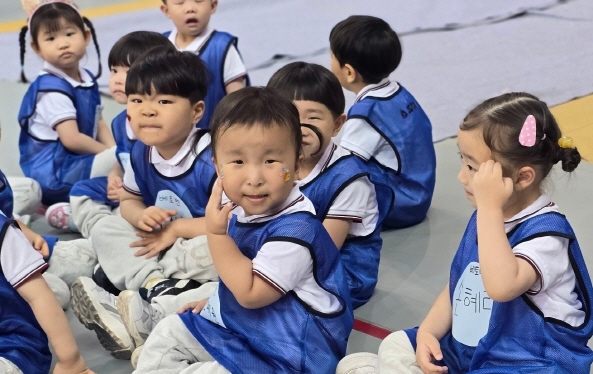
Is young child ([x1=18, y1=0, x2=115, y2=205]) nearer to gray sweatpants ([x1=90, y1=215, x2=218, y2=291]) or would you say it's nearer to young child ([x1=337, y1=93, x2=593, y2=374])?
gray sweatpants ([x1=90, y1=215, x2=218, y2=291])

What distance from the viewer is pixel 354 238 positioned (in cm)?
206

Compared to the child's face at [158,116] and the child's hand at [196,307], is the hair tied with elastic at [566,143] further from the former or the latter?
the child's face at [158,116]

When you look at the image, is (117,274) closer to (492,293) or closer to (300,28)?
(492,293)

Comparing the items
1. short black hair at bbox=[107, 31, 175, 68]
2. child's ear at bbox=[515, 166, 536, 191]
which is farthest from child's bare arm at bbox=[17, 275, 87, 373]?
short black hair at bbox=[107, 31, 175, 68]

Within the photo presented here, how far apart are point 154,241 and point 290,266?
73 centimetres

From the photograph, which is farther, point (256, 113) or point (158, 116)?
point (158, 116)

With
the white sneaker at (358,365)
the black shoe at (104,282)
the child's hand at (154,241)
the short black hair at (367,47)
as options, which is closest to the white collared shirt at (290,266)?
the white sneaker at (358,365)

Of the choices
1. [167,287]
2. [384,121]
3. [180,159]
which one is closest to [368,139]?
[384,121]

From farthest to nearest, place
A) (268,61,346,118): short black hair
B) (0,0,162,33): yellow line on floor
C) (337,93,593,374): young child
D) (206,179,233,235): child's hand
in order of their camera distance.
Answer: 1. (0,0,162,33): yellow line on floor
2. (268,61,346,118): short black hair
3. (206,179,233,235): child's hand
4. (337,93,593,374): young child

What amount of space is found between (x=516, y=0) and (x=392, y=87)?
2.76m

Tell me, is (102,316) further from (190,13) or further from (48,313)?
→ (190,13)

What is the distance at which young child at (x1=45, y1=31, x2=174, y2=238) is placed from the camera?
247 cm

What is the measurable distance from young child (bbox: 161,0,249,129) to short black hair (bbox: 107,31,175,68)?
346 millimetres

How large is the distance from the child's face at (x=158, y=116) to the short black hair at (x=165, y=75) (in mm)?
15
